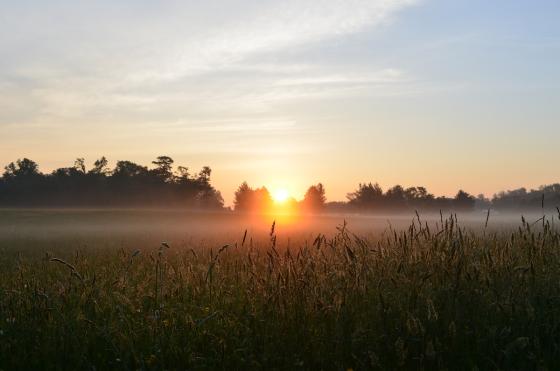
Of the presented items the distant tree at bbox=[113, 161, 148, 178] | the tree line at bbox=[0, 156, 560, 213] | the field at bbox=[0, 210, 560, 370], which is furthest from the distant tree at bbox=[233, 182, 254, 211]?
the field at bbox=[0, 210, 560, 370]

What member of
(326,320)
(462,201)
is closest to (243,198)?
(462,201)

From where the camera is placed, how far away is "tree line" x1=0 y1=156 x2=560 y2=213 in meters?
88.1

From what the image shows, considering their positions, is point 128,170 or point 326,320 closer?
point 326,320

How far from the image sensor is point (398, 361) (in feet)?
12.9

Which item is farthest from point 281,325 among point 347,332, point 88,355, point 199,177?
point 199,177

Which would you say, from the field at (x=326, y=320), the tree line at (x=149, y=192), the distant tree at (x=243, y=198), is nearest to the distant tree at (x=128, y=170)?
the tree line at (x=149, y=192)

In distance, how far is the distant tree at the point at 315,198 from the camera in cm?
10750

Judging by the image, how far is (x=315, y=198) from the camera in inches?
4250

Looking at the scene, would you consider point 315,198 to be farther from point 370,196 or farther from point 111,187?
point 111,187

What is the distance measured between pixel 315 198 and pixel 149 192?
37.1 meters

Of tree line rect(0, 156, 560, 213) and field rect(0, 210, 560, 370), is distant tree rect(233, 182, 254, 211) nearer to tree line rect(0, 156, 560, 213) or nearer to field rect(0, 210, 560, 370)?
tree line rect(0, 156, 560, 213)

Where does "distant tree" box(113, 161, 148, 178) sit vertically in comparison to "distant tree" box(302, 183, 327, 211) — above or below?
above

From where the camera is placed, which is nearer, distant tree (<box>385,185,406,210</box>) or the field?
the field

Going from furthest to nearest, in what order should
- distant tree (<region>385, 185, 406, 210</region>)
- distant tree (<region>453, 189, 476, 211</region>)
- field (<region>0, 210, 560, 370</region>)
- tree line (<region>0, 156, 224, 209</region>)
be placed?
distant tree (<region>453, 189, 476, 211</region>)
distant tree (<region>385, 185, 406, 210</region>)
tree line (<region>0, 156, 224, 209</region>)
field (<region>0, 210, 560, 370</region>)
